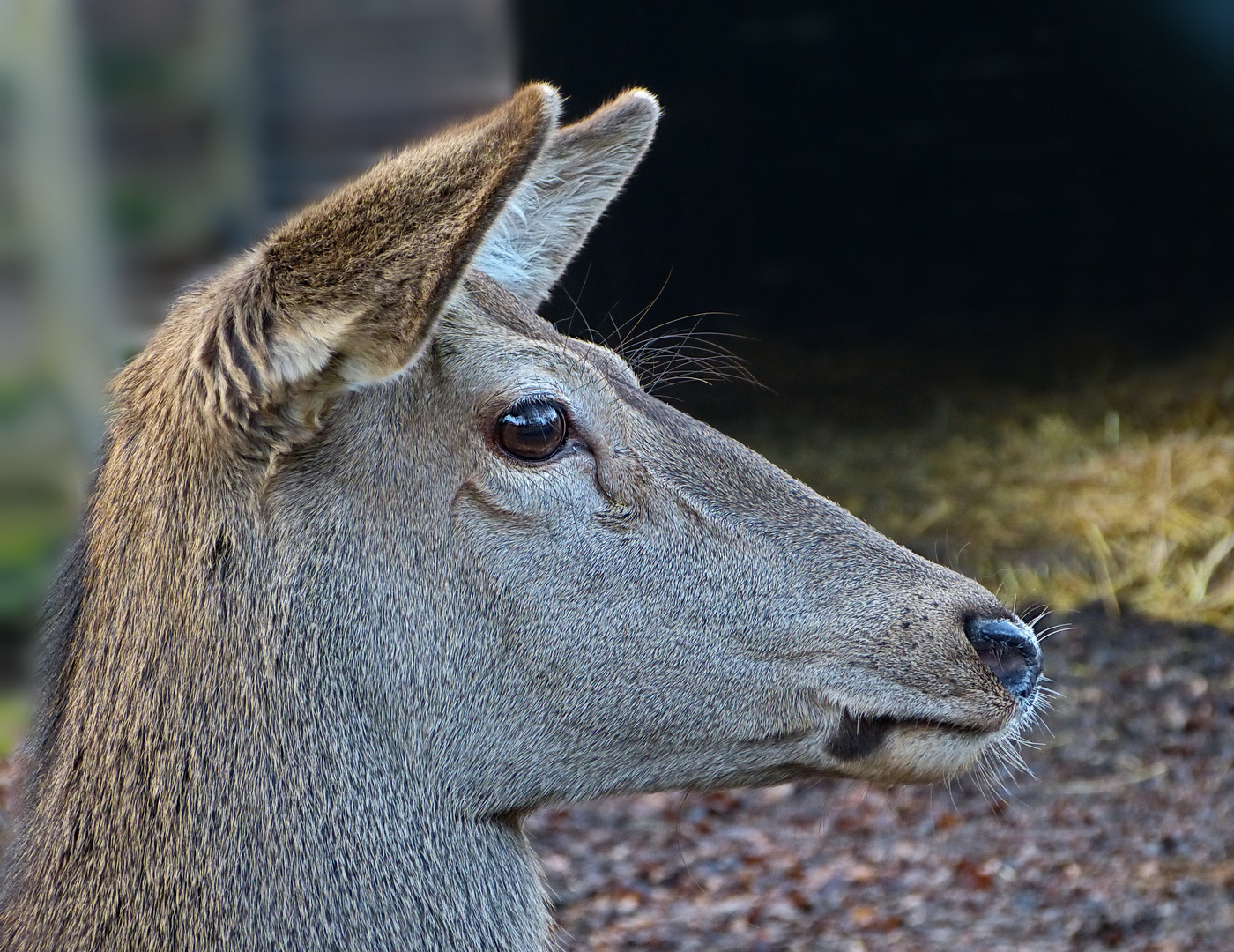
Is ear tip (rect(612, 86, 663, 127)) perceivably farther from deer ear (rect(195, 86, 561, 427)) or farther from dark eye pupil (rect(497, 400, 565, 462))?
dark eye pupil (rect(497, 400, 565, 462))

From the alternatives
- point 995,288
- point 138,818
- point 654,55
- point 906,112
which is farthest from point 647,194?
point 138,818

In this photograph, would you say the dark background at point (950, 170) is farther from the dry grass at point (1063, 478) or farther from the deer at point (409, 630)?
the deer at point (409, 630)

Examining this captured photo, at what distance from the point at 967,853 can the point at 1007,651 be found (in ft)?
10.1

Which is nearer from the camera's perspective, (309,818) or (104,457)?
(309,818)

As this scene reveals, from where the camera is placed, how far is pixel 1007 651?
103 inches

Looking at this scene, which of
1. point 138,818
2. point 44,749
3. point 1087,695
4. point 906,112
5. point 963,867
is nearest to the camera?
point 138,818

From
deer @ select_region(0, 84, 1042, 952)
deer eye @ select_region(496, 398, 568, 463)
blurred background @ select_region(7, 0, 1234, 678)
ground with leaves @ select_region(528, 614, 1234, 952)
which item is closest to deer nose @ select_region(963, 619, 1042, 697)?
deer @ select_region(0, 84, 1042, 952)

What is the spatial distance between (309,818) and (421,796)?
0.20 metres

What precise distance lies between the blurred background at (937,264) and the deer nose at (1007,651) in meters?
3.20

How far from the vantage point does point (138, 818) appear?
7.78ft

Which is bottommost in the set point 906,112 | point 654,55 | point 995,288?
point 995,288

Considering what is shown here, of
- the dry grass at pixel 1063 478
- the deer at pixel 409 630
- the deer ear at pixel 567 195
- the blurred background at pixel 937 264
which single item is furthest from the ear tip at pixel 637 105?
the dry grass at pixel 1063 478

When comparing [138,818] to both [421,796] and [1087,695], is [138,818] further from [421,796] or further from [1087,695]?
[1087,695]

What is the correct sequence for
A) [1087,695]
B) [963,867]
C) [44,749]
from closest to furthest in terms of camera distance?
[44,749]
[963,867]
[1087,695]
